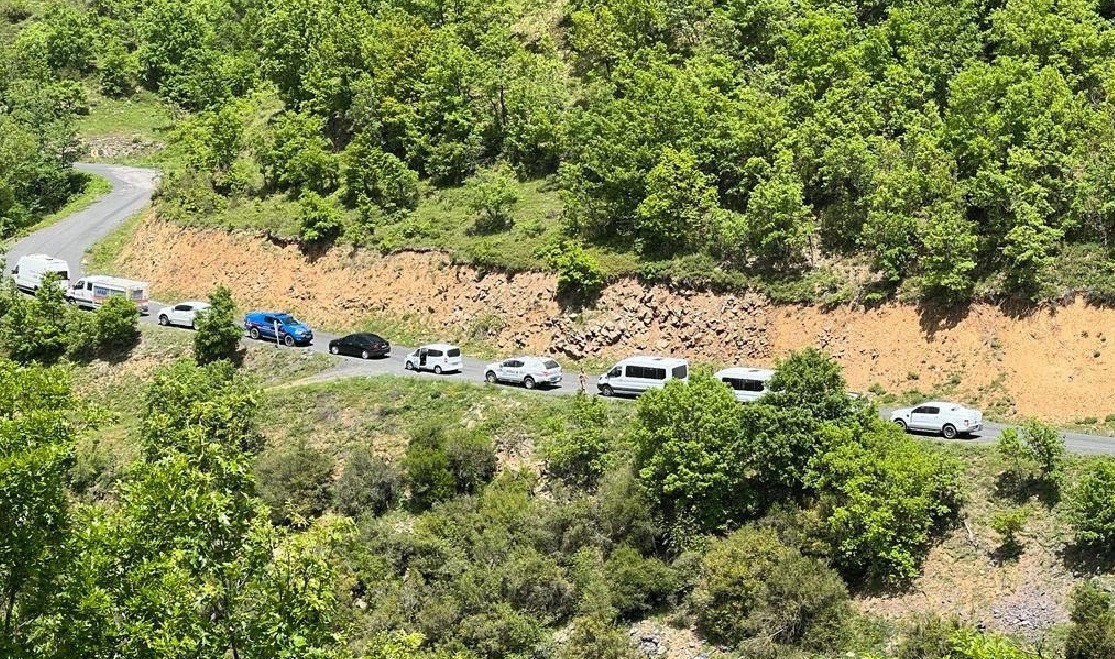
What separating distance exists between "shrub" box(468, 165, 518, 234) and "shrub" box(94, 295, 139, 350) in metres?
21.3

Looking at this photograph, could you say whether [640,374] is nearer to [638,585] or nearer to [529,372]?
[529,372]

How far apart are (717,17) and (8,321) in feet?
153

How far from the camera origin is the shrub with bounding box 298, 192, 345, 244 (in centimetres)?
7788

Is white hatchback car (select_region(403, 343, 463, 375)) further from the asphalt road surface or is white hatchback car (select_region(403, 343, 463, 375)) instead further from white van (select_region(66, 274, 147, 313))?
white van (select_region(66, 274, 147, 313))

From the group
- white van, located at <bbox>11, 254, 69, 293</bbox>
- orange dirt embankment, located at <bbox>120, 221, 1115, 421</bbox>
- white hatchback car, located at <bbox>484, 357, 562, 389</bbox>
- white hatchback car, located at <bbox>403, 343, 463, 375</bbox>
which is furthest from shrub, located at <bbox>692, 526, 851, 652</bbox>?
white van, located at <bbox>11, 254, 69, 293</bbox>

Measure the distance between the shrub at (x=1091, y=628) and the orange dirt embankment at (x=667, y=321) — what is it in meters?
12.3

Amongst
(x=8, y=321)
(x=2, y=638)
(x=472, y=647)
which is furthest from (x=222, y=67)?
(x=2, y=638)

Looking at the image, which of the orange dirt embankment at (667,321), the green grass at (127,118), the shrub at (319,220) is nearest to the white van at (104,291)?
the orange dirt embankment at (667,321)

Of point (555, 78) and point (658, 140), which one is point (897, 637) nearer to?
point (658, 140)

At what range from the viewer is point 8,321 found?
76375mm

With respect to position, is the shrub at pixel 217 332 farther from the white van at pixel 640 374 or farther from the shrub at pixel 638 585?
the shrub at pixel 638 585

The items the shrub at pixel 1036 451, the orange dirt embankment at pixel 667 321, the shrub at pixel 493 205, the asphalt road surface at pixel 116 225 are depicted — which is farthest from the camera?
the shrub at pixel 493 205

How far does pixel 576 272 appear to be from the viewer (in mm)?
66125

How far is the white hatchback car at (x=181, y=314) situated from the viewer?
254ft
